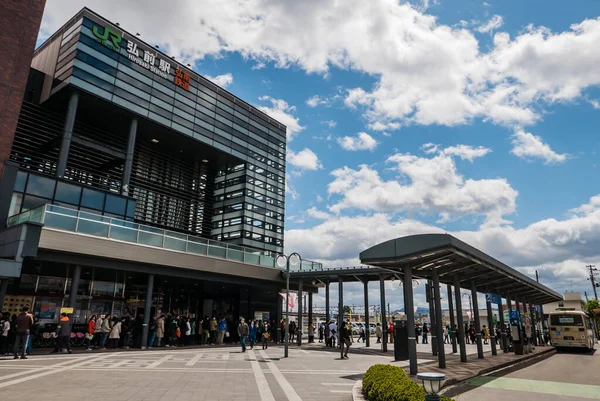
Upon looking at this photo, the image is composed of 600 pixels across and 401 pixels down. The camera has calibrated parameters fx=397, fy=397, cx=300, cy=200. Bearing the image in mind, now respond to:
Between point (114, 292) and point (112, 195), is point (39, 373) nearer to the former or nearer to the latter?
point (114, 292)

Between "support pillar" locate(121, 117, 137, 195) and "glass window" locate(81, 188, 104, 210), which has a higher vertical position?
"support pillar" locate(121, 117, 137, 195)

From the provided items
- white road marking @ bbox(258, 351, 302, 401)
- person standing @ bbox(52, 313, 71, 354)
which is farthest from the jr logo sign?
white road marking @ bbox(258, 351, 302, 401)

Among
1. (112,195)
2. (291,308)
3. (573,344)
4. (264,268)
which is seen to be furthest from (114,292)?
(573,344)

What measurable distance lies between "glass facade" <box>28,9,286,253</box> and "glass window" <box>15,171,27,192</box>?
63cm

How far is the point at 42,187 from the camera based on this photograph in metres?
23.4

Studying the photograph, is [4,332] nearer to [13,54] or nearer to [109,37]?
[13,54]

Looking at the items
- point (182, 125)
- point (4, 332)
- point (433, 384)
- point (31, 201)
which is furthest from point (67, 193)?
point (433, 384)

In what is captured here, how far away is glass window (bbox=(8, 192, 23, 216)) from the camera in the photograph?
21.7 meters

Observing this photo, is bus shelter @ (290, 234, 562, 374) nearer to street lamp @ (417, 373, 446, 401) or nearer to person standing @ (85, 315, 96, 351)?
street lamp @ (417, 373, 446, 401)

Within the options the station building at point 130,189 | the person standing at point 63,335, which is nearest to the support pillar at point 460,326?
the station building at point 130,189

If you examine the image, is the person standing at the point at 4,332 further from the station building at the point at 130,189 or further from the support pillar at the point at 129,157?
the support pillar at the point at 129,157

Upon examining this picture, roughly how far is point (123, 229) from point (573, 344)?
28.7 metres

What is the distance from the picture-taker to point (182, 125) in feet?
115

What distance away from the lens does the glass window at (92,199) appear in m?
25.1
